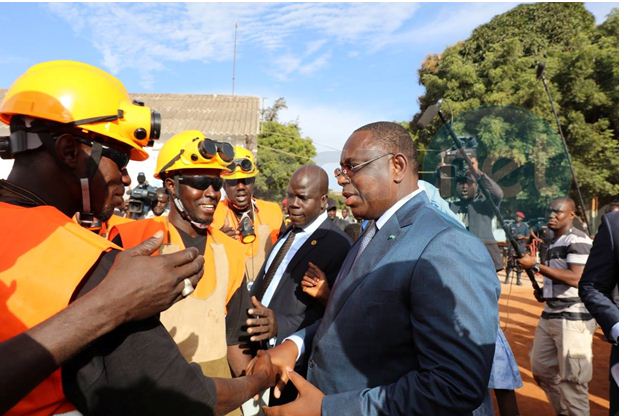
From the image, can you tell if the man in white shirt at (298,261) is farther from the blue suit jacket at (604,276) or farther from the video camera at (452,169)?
the blue suit jacket at (604,276)

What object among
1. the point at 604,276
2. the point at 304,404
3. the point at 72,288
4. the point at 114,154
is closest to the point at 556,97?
the point at 604,276

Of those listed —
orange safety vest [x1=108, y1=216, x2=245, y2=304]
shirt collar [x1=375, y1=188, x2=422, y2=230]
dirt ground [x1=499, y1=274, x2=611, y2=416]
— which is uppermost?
shirt collar [x1=375, y1=188, x2=422, y2=230]

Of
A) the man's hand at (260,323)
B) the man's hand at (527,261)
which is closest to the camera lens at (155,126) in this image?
the man's hand at (260,323)

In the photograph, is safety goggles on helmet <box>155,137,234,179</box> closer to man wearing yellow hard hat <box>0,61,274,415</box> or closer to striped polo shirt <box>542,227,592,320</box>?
man wearing yellow hard hat <box>0,61,274,415</box>

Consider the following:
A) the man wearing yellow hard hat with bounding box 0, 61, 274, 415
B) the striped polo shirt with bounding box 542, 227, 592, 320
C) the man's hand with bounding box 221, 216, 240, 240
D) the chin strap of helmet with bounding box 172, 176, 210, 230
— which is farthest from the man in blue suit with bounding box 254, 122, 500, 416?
the striped polo shirt with bounding box 542, 227, 592, 320

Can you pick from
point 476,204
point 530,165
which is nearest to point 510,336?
point 476,204

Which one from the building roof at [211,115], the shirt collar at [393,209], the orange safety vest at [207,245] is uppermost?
the building roof at [211,115]

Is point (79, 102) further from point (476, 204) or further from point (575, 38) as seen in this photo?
point (575, 38)

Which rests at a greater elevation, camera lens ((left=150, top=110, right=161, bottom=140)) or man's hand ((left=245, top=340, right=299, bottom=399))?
camera lens ((left=150, top=110, right=161, bottom=140))

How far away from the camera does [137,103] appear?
2201mm

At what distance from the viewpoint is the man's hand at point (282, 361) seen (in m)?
2.49

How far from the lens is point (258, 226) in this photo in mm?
6645

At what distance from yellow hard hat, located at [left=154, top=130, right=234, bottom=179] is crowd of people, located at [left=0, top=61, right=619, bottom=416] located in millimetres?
286

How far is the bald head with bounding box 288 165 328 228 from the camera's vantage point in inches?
192
